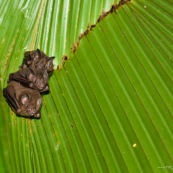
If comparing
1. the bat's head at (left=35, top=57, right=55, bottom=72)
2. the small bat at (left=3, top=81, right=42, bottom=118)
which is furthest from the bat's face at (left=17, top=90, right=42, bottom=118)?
the bat's head at (left=35, top=57, right=55, bottom=72)

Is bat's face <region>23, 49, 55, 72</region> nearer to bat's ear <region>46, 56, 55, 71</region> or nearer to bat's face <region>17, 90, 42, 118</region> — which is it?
bat's ear <region>46, 56, 55, 71</region>

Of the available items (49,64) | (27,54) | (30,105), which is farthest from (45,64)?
(30,105)

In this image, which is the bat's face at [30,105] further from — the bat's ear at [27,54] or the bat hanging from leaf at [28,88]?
the bat's ear at [27,54]

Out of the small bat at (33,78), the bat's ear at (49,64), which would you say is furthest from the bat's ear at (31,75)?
the bat's ear at (49,64)

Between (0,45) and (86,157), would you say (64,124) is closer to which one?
(86,157)

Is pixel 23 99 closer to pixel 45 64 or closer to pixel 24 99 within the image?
pixel 24 99

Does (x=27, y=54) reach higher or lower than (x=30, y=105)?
higher

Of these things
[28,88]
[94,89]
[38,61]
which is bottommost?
[94,89]
